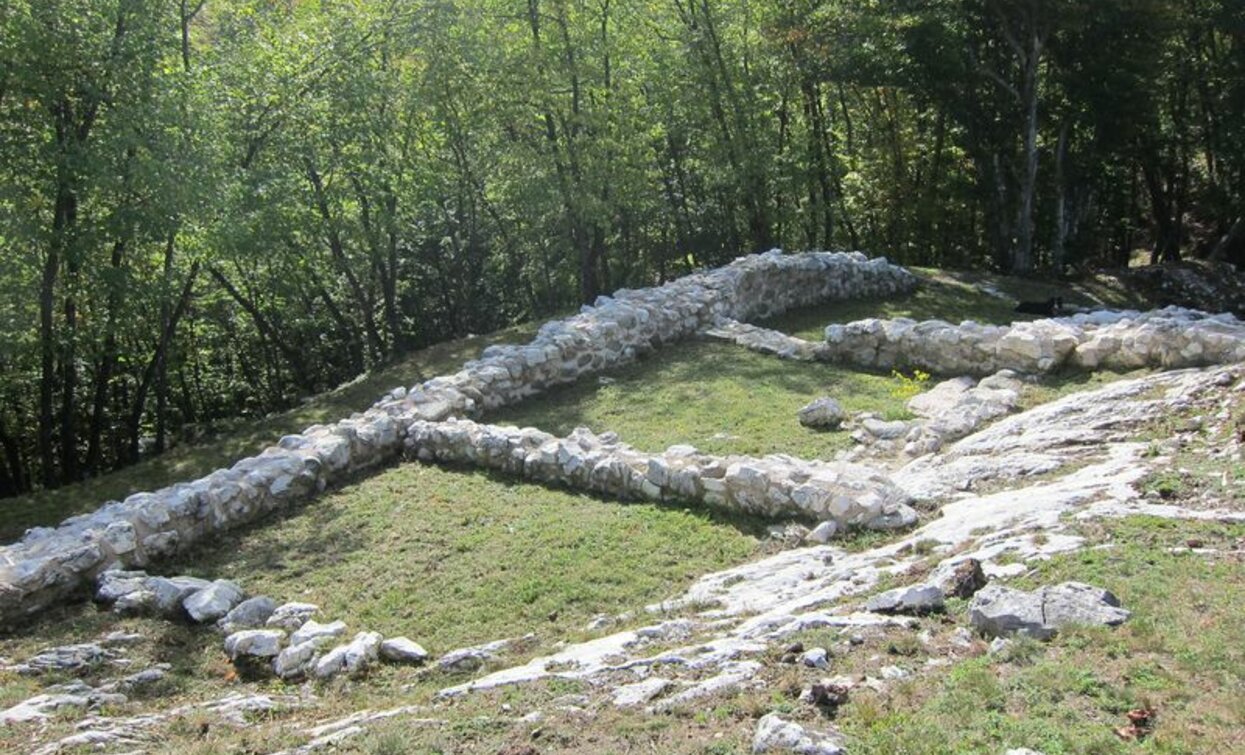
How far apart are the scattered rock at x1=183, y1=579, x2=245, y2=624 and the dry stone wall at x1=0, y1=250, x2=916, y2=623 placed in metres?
1.49

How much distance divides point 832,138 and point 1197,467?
79.7 feet

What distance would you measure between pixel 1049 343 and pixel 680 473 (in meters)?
6.49

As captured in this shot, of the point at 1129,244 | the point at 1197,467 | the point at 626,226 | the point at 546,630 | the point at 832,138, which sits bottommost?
the point at 546,630

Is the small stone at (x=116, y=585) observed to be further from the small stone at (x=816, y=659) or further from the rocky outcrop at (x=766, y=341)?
the rocky outcrop at (x=766, y=341)

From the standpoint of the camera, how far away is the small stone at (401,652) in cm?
846

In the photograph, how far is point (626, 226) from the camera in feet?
99.2

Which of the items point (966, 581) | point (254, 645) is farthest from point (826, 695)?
point (254, 645)

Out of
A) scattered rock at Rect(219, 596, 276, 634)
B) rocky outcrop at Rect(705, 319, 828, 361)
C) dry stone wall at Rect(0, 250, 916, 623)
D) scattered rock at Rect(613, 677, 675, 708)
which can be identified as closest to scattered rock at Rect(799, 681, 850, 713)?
scattered rock at Rect(613, 677, 675, 708)

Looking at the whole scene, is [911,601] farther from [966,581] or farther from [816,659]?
[816,659]

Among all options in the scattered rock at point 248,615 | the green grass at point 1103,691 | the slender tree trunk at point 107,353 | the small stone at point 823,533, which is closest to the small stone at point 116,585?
the scattered rock at point 248,615

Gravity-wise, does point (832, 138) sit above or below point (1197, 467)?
above

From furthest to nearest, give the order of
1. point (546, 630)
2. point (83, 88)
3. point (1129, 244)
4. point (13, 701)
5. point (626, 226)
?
point (1129, 244)
point (626, 226)
point (83, 88)
point (546, 630)
point (13, 701)

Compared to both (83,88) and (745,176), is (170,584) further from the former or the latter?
(745,176)

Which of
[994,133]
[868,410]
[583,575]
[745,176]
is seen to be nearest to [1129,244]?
[994,133]
